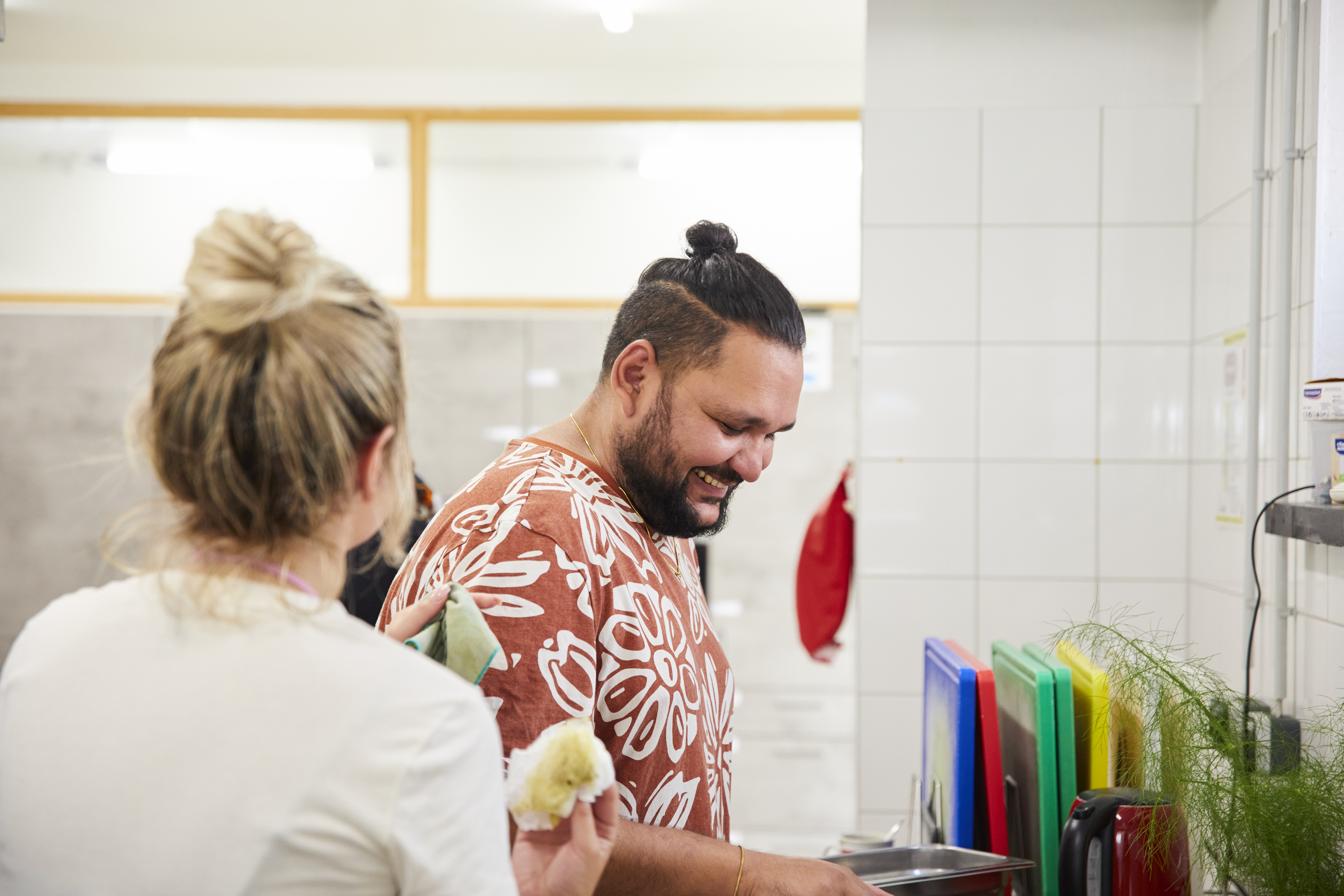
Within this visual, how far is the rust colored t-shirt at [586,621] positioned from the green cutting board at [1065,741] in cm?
38

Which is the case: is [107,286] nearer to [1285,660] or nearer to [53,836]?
[53,836]

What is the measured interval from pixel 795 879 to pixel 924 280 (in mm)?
1536

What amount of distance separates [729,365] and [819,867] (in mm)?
Result: 517

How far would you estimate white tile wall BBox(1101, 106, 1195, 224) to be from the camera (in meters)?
2.14

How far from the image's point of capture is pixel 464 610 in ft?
2.41

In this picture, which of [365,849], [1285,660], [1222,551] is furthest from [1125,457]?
[365,849]

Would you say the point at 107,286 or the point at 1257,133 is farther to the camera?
the point at 107,286

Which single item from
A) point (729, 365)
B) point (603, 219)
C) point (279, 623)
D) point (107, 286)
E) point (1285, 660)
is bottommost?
point (1285, 660)

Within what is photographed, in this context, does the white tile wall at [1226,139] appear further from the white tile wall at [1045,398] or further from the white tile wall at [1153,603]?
the white tile wall at [1153,603]

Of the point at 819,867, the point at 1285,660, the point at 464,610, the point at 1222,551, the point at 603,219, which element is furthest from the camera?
the point at 603,219

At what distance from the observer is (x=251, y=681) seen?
522 mm

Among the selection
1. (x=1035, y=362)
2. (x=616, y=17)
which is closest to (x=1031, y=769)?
(x=1035, y=362)

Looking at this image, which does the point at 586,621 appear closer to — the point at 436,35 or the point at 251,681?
the point at 251,681

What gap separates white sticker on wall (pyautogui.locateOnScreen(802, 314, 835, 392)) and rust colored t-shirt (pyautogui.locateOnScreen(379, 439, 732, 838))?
7.02 feet
